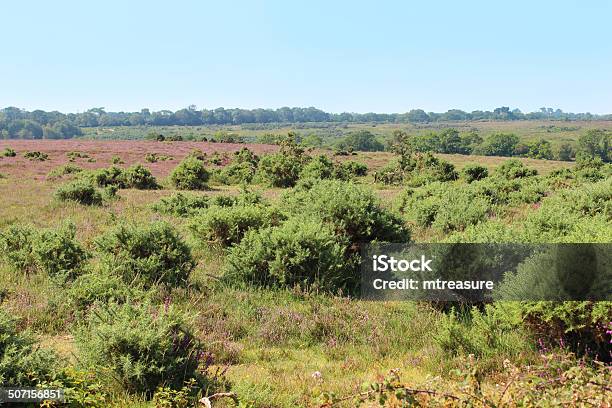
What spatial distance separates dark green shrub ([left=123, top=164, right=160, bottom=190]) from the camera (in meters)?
27.2

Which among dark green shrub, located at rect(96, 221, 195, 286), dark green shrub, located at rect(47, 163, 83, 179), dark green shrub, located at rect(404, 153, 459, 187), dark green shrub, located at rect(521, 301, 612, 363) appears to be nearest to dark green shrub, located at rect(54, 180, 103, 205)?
dark green shrub, located at rect(96, 221, 195, 286)

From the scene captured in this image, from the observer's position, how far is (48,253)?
26.5 feet

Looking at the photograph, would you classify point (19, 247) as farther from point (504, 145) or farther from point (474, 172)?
point (504, 145)

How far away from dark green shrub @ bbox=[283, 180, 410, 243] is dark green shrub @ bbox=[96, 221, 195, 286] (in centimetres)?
272

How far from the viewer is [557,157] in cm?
11244

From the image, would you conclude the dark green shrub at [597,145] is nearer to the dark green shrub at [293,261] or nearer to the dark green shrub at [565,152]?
the dark green shrub at [565,152]

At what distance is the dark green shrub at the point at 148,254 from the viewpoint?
7.37 metres

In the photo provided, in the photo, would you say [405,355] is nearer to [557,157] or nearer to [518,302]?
[518,302]

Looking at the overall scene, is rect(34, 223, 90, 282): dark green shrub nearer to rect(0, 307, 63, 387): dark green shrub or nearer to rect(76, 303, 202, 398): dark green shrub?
rect(0, 307, 63, 387): dark green shrub

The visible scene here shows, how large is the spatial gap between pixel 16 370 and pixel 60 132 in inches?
6546

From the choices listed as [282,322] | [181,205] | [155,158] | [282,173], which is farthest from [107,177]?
[282,322]

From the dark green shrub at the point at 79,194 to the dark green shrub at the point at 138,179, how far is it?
8.64 meters

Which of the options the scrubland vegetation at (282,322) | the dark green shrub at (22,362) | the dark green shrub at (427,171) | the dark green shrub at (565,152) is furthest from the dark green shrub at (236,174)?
the dark green shrub at (565,152)

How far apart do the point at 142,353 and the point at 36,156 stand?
141ft
